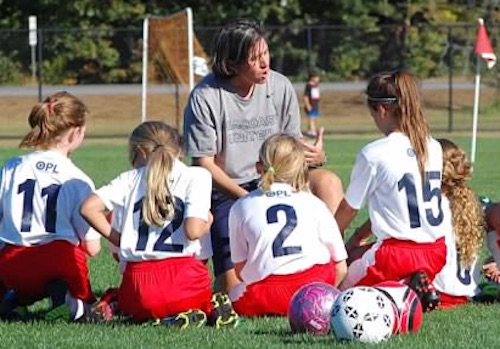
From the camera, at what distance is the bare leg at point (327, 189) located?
789 cm

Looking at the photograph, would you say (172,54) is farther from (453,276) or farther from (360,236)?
(453,276)

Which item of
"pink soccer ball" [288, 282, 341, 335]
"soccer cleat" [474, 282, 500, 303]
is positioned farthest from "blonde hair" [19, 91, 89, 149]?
"soccer cleat" [474, 282, 500, 303]

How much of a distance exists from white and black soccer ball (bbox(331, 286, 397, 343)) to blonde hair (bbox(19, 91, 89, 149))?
2.07m

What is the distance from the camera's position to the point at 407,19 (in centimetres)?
4762

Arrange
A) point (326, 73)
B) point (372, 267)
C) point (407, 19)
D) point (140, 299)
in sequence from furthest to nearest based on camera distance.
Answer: point (407, 19), point (326, 73), point (372, 267), point (140, 299)

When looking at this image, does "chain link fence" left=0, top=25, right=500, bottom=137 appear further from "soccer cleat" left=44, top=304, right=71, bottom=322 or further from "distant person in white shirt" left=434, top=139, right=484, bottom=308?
"soccer cleat" left=44, top=304, right=71, bottom=322

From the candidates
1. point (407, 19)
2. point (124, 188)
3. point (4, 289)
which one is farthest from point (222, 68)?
point (407, 19)

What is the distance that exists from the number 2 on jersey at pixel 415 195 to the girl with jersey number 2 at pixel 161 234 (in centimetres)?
117

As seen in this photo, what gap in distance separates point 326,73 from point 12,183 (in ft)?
118

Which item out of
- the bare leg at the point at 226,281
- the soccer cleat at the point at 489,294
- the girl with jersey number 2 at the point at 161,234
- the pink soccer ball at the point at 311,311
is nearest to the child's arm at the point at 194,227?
the girl with jersey number 2 at the point at 161,234

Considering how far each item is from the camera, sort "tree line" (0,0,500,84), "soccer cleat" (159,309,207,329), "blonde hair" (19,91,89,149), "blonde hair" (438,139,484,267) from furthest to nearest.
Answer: "tree line" (0,0,500,84)
"blonde hair" (438,139,484,267)
"blonde hair" (19,91,89,149)
"soccer cleat" (159,309,207,329)

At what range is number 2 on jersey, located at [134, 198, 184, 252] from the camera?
7.05 metres

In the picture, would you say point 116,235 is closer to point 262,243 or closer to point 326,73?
point 262,243

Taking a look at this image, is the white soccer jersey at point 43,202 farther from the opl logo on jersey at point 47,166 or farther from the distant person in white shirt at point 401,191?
the distant person in white shirt at point 401,191
